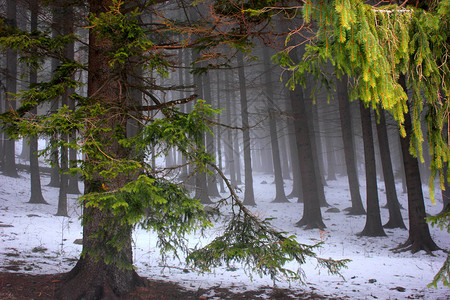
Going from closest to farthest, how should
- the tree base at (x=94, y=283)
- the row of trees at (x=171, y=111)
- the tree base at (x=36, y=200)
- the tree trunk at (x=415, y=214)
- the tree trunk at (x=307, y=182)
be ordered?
the row of trees at (x=171, y=111) < the tree base at (x=94, y=283) < the tree trunk at (x=415, y=214) < the tree trunk at (x=307, y=182) < the tree base at (x=36, y=200)

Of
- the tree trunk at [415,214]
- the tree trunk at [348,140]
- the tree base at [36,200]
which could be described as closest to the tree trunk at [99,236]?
the tree trunk at [415,214]

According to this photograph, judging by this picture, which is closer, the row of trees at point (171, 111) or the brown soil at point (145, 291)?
the row of trees at point (171, 111)

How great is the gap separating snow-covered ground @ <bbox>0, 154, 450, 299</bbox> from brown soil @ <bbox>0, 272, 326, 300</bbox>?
1.02ft

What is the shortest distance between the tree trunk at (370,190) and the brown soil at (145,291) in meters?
7.44

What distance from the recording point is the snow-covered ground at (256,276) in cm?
707

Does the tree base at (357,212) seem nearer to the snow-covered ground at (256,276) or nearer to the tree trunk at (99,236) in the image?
the snow-covered ground at (256,276)

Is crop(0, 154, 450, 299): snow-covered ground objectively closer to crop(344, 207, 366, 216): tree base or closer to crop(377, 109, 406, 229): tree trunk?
crop(377, 109, 406, 229): tree trunk

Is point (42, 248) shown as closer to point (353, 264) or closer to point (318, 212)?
point (353, 264)

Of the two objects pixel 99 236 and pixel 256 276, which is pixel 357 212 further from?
pixel 99 236

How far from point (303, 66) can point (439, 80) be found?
1.77 meters

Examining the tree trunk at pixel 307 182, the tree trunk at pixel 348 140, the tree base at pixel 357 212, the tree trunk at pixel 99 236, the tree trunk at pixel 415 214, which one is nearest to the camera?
the tree trunk at pixel 99 236

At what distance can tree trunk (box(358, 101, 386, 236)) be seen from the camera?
42.0ft

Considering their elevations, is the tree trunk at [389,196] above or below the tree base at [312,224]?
above

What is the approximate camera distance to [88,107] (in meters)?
4.99
